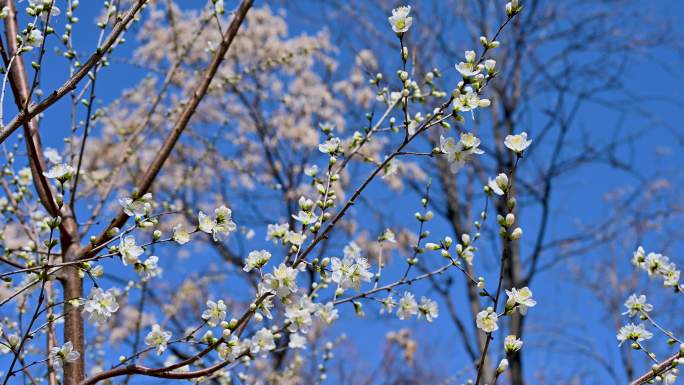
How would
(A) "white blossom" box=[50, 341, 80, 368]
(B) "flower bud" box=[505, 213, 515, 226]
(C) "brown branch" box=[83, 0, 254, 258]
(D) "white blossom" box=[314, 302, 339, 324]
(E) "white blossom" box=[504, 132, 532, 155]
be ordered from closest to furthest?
1. (B) "flower bud" box=[505, 213, 515, 226]
2. (E) "white blossom" box=[504, 132, 532, 155]
3. (A) "white blossom" box=[50, 341, 80, 368]
4. (D) "white blossom" box=[314, 302, 339, 324]
5. (C) "brown branch" box=[83, 0, 254, 258]

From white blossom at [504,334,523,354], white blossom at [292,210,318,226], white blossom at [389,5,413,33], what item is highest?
white blossom at [389,5,413,33]

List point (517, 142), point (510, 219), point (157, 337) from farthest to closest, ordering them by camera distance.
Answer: point (157, 337)
point (517, 142)
point (510, 219)

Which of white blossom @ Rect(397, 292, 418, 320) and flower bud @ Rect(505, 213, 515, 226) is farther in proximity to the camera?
white blossom @ Rect(397, 292, 418, 320)

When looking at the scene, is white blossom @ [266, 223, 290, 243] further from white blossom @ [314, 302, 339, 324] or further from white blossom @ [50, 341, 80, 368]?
white blossom @ [50, 341, 80, 368]

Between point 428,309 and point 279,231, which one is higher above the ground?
point 279,231

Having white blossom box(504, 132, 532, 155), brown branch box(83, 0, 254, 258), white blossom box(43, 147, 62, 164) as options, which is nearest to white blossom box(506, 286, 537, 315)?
white blossom box(504, 132, 532, 155)

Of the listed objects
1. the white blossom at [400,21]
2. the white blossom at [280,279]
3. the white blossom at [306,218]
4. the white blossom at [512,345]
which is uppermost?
the white blossom at [400,21]

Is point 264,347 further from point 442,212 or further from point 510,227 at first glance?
point 442,212

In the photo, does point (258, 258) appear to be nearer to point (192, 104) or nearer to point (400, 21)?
point (400, 21)

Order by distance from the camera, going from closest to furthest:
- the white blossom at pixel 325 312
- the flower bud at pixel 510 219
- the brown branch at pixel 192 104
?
the flower bud at pixel 510 219 → the white blossom at pixel 325 312 → the brown branch at pixel 192 104

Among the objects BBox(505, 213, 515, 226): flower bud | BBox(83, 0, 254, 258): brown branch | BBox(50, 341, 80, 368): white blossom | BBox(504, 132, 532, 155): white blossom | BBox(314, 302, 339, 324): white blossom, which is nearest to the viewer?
BBox(505, 213, 515, 226): flower bud

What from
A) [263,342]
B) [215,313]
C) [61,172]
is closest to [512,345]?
[263,342]

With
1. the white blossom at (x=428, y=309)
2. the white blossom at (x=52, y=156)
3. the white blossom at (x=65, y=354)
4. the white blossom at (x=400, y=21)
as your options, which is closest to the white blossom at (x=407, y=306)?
the white blossom at (x=428, y=309)

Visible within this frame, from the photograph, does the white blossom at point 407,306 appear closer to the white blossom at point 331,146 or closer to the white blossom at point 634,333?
the white blossom at point 331,146
